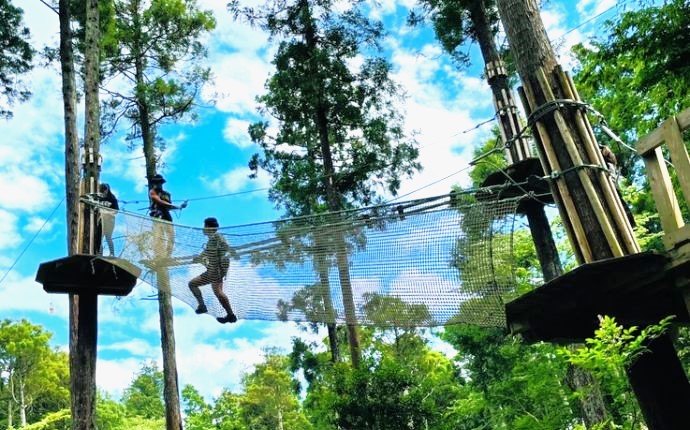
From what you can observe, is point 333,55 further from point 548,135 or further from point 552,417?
→ point 548,135

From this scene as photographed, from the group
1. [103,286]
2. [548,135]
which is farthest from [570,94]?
[103,286]

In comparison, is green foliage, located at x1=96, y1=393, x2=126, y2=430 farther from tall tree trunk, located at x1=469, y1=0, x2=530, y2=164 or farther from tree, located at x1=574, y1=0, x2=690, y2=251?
tree, located at x1=574, y1=0, x2=690, y2=251

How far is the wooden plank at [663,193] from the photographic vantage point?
2.21 m

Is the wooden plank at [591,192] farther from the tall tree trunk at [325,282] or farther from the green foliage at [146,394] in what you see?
the green foliage at [146,394]

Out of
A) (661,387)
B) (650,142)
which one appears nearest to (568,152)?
(650,142)

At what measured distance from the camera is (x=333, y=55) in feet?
29.5

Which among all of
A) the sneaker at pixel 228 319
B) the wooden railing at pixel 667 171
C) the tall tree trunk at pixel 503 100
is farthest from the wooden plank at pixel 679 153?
the sneaker at pixel 228 319

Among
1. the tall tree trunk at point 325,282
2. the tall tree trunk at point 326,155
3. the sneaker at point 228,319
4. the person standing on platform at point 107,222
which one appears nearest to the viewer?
the tall tree trunk at point 325,282

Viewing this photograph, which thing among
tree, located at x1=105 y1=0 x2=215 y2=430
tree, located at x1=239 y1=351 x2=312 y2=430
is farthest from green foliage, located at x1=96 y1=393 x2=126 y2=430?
tree, located at x1=105 y1=0 x2=215 y2=430

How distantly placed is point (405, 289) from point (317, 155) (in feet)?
20.0

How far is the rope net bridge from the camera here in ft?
9.82

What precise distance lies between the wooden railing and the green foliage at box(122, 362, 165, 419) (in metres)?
23.8

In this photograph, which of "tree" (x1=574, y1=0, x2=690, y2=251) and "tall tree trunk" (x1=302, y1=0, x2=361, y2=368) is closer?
"tree" (x1=574, y1=0, x2=690, y2=251)

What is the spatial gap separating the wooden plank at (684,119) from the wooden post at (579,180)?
0.49 meters
